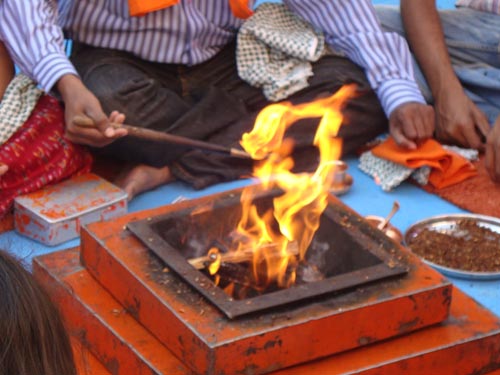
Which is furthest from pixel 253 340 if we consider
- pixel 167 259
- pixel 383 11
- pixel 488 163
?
pixel 383 11

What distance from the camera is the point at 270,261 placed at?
225 cm

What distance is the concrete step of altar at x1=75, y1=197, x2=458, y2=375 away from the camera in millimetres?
1936

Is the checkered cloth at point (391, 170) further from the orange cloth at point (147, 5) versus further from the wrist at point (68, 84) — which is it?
the wrist at point (68, 84)

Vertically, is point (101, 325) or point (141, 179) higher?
point (101, 325)

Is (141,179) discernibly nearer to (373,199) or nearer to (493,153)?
(373,199)

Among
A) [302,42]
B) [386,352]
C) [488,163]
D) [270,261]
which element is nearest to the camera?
[386,352]

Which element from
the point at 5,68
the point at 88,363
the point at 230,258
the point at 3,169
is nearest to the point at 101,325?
the point at 88,363

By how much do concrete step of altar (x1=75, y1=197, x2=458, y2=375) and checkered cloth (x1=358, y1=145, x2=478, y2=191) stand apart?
1330 mm

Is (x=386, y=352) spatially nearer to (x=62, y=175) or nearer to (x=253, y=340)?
(x=253, y=340)

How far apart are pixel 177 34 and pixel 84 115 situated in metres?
0.67

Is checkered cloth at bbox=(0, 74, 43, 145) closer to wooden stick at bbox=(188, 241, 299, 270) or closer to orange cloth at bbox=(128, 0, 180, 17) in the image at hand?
orange cloth at bbox=(128, 0, 180, 17)

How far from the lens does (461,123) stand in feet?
12.3

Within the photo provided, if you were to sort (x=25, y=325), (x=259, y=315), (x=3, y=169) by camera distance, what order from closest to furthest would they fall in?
(x=25, y=325)
(x=259, y=315)
(x=3, y=169)

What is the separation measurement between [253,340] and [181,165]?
5.62ft
